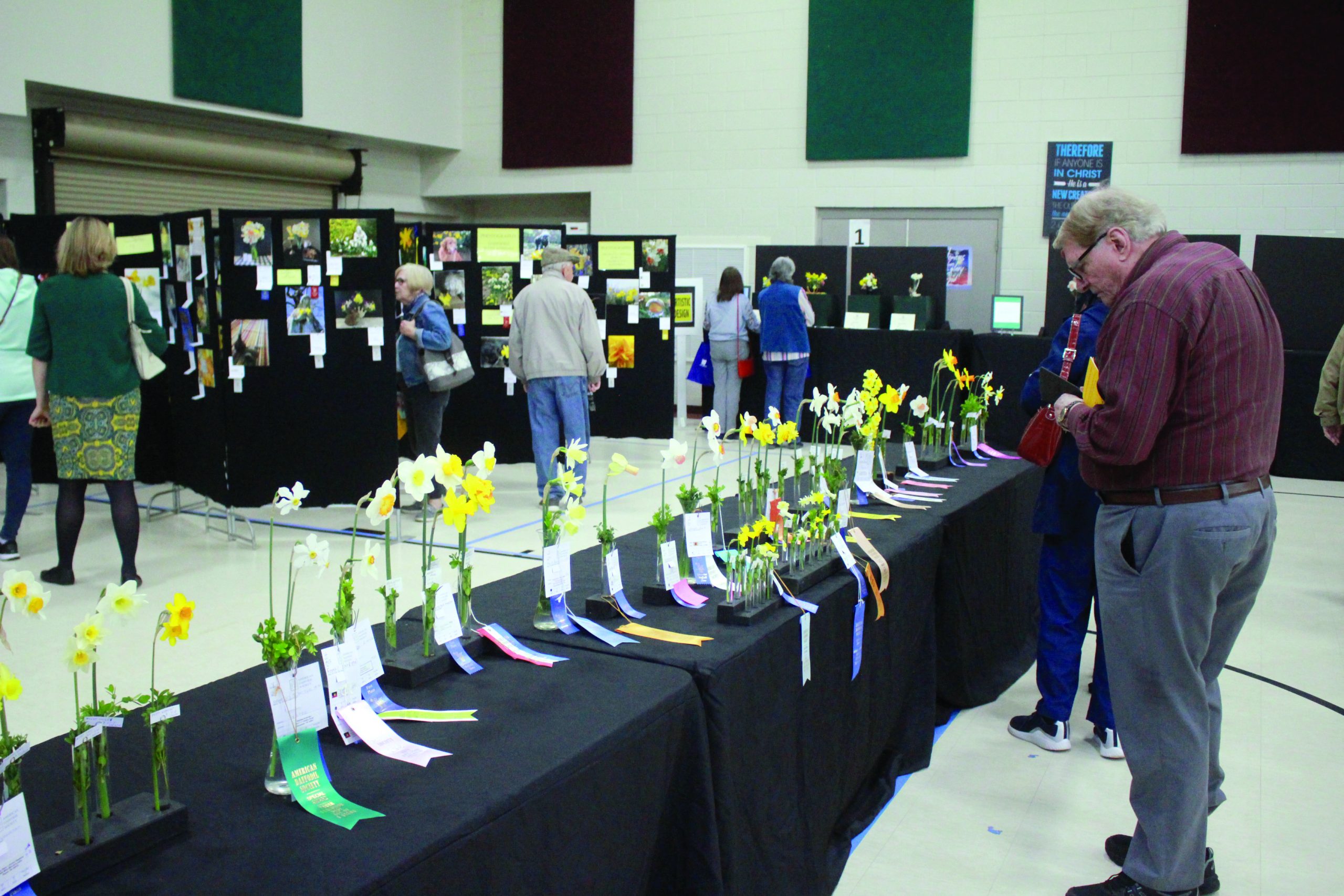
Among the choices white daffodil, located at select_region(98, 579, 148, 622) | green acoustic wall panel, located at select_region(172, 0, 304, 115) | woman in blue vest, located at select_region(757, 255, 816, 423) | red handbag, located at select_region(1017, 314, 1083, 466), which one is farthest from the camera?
green acoustic wall panel, located at select_region(172, 0, 304, 115)

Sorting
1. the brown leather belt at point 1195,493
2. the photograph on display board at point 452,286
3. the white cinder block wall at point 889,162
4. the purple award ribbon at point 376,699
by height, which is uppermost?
the white cinder block wall at point 889,162

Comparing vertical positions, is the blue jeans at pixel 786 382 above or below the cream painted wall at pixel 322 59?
below

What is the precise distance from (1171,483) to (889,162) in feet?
27.5

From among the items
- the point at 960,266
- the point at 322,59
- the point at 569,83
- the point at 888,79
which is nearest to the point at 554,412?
the point at 960,266

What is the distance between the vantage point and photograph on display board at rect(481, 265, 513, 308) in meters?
6.98

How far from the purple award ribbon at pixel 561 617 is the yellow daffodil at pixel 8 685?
98 centimetres

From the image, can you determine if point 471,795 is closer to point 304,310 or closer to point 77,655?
point 77,655

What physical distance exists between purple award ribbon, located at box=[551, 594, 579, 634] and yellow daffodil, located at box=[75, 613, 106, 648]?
0.89 metres

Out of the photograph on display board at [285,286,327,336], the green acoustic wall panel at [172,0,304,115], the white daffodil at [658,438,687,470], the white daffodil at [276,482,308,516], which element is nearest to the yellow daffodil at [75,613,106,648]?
the white daffodil at [276,482,308,516]

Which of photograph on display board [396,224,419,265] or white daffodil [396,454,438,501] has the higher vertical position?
photograph on display board [396,224,419,265]

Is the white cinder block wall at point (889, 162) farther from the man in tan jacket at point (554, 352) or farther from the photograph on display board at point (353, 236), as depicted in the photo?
the photograph on display board at point (353, 236)

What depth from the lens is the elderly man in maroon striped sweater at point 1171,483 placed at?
1.98 m

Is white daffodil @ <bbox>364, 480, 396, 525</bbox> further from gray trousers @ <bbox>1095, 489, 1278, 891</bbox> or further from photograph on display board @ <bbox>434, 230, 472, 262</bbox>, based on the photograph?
photograph on display board @ <bbox>434, 230, 472, 262</bbox>

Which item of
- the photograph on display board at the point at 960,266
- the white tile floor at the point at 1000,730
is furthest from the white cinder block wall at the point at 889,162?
the white tile floor at the point at 1000,730
